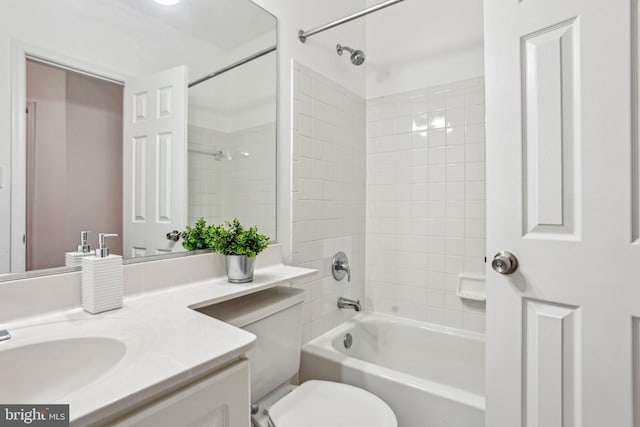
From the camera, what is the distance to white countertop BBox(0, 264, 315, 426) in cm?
50

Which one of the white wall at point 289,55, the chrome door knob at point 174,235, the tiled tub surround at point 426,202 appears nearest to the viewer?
the chrome door knob at point 174,235

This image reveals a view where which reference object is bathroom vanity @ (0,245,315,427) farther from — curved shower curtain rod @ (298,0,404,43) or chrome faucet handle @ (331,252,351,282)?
curved shower curtain rod @ (298,0,404,43)

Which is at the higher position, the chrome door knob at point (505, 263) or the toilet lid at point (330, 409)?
the chrome door knob at point (505, 263)

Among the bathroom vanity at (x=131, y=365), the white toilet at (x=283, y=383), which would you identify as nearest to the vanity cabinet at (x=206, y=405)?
the bathroom vanity at (x=131, y=365)

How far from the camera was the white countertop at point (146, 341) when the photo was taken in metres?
0.50

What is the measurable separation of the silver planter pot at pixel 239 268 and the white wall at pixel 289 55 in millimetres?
387

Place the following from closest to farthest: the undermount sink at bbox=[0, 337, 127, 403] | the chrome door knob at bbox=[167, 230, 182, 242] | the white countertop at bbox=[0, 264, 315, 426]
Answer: the white countertop at bbox=[0, 264, 315, 426] < the undermount sink at bbox=[0, 337, 127, 403] < the chrome door knob at bbox=[167, 230, 182, 242]

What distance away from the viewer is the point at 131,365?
A: 581 millimetres

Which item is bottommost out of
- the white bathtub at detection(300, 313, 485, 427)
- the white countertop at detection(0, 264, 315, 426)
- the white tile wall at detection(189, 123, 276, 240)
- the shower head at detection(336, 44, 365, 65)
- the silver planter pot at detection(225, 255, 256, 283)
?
the white bathtub at detection(300, 313, 485, 427)

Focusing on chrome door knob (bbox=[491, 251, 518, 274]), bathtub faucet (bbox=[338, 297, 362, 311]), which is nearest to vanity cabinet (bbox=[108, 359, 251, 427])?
chrome door knob (bbox=[491, 251, 518, 274])

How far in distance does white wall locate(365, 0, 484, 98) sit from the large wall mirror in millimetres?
904

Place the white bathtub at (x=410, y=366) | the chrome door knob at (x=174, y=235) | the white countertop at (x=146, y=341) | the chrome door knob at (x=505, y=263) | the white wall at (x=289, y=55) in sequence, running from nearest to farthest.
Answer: the white countertop at (x=146, y=341)
the chrome door knob at (x=505, y=263)
the chrome door knob at (x=174, y=235)
the white bathtub at (x=410, y=366)
the white wall at (x=289, y=55)

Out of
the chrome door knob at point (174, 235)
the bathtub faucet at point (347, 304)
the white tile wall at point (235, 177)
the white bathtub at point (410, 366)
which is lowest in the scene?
the white bathtub at point (410, 366)

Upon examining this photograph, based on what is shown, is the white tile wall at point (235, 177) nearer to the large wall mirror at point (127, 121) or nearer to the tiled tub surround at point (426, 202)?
the large wall mirror at point (127, 121)
